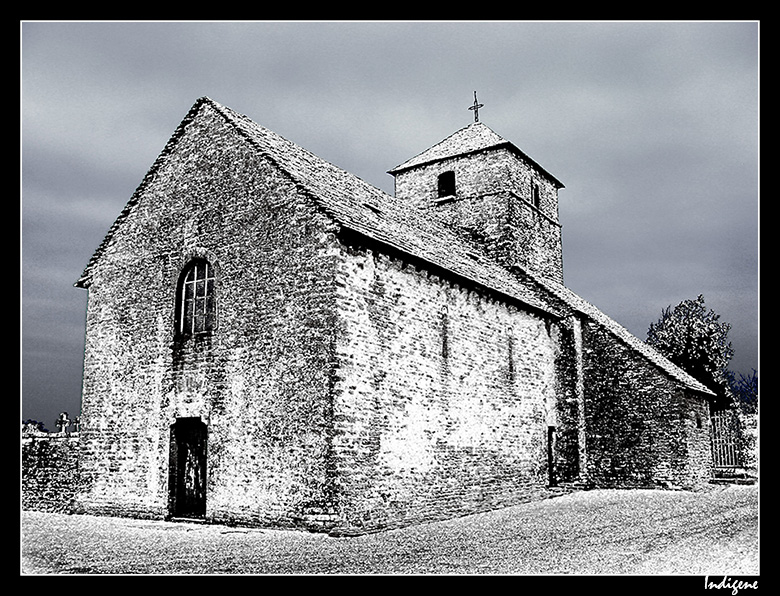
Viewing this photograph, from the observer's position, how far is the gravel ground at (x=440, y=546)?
884cm

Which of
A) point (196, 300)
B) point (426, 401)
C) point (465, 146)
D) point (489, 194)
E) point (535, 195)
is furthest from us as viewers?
point (535, 195)

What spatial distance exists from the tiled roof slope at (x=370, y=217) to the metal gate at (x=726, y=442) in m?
3.93

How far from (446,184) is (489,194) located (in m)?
2.20

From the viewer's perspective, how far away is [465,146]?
27.0 metres

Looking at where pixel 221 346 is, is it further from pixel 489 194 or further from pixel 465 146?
pixel 465 146

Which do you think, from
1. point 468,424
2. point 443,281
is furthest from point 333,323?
point 468,424

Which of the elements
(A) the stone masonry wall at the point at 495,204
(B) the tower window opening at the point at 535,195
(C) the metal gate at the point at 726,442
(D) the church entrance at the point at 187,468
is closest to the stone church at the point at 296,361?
(D) the church entrance at the point at 187,468

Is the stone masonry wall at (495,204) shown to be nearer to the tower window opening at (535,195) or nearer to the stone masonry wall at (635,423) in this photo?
the tower window opening at (535,195)

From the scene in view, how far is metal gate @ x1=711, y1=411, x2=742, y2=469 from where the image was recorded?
80.3 ft

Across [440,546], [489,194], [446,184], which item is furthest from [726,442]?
[440,546]

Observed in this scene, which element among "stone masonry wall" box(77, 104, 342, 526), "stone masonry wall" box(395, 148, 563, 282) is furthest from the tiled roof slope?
"stone masonry wall" box(395, 148, 563, 282)

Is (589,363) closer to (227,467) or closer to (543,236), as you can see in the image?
(543,236)

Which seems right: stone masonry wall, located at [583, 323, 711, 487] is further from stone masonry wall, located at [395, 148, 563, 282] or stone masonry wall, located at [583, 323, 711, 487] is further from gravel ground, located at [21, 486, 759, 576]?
gravel ground, located at [21, 486, 759, 576]

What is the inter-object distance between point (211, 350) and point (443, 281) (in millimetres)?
5451
